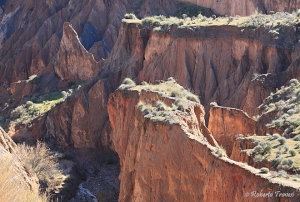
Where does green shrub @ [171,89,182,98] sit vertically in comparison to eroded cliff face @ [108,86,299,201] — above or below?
above

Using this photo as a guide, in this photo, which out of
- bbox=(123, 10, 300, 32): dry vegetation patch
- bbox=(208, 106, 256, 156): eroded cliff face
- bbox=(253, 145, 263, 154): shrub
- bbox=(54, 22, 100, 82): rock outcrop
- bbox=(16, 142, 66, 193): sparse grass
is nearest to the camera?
bbox=(253, 145, 263, 154): shrub

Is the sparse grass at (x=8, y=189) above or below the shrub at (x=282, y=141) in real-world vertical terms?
below

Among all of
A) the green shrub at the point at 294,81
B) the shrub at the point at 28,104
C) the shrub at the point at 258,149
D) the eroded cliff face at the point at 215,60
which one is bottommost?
the shrub at the point at 258,149

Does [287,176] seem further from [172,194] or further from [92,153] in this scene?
[92,153]

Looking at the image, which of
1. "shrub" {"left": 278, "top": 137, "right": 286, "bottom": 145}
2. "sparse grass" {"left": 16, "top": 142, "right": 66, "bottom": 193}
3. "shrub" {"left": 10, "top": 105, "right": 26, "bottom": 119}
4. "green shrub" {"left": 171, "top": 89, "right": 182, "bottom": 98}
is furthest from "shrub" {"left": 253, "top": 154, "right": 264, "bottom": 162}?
"shrub" {"left": 10, "top": 105, "right": 26, "bottom": 119}

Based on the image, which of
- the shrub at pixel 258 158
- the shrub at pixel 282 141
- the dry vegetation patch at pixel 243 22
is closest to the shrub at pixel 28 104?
the dry vegetation patch at pixel 243 22

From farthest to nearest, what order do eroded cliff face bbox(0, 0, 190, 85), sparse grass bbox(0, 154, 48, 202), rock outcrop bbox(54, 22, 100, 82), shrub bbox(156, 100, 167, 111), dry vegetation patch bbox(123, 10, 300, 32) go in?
eroded cliff face bbox(0, 0, 190, 85)
rock outcrop bbox(54, 22, 100, 82)
dry vegetation patch bbox(123, 10, 300, 32)
shrub bbox(156, 100, 167, 111)
sparse grass bbox(0, 154, 48, 202)

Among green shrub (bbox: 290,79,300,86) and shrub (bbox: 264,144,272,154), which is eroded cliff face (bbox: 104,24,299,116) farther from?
shrub (bbox: 264,144,272,154)

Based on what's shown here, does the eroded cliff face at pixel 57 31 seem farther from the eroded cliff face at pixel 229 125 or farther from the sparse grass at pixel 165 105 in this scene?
the sparse grass at pixel 165 105

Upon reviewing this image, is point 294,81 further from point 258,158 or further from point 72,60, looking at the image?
point 72,60
